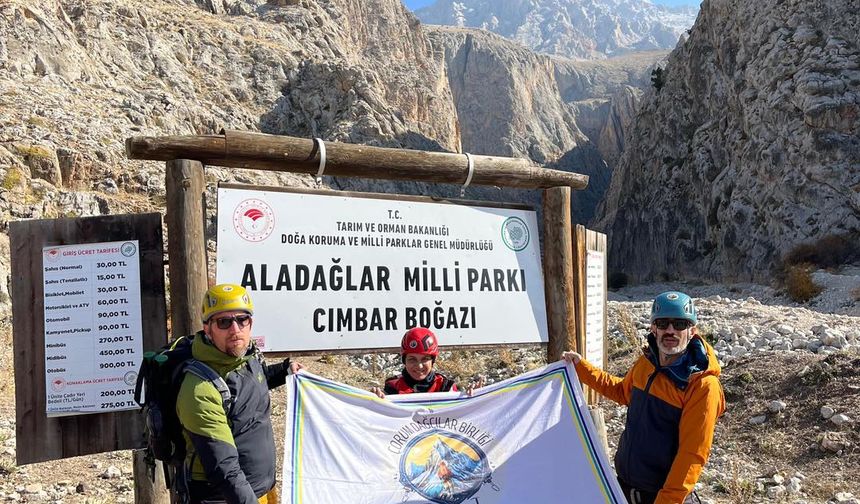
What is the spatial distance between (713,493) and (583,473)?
2727 mm

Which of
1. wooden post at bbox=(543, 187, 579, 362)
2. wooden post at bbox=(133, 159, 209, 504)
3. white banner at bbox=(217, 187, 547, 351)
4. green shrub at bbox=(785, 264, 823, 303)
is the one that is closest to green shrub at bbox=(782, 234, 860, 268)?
green shrub at bbox=(785, 264, 823, 303)

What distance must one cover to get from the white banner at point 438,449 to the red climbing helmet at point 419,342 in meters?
0.25

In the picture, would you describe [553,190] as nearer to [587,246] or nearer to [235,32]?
[587,246]

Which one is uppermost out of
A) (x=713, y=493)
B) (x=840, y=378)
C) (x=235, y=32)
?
(x=235, y=32)

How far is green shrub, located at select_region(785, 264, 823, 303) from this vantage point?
19188 mm

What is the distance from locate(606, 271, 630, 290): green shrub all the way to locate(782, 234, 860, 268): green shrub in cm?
1374

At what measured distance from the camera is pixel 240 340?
2639mm

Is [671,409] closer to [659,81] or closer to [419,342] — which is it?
[419,342]

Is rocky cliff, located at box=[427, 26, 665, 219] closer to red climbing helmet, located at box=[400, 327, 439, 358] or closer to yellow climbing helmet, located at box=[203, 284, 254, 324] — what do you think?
red climbing helmet, located at box=[400, 327, 439, 358]

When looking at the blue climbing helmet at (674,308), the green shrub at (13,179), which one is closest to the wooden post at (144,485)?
the blue climbing helmet at (674,308)

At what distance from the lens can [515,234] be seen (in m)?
4.11

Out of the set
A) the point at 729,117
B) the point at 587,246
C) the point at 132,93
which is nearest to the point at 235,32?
the point at 132,93

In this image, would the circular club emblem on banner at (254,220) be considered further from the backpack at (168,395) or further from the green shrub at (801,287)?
the green shrub at (801,287)

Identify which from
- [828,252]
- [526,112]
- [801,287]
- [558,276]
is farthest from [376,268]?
[526,112]
